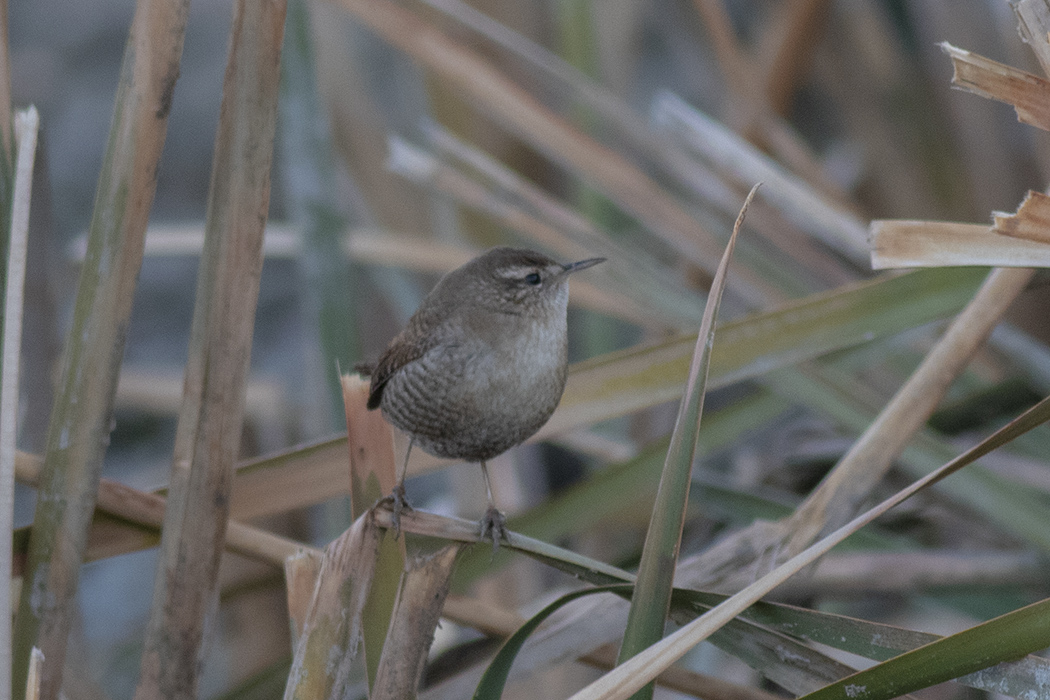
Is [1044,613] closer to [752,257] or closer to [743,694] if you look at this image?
[743,694]

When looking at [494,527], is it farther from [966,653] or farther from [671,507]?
[966,653]

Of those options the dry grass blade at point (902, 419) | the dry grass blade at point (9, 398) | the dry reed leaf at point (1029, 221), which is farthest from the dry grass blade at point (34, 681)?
the dry reed leaf at point (1029, 221)

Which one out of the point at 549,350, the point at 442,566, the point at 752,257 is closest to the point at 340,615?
the point at 442,566

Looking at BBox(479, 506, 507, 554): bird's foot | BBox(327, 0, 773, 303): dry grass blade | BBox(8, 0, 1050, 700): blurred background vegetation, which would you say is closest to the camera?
BBox(479, 506, 507, 554): bird's foot

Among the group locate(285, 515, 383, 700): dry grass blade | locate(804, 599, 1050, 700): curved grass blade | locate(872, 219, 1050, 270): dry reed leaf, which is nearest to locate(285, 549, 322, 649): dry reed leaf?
locate(285, 515, 383, 700): dry grass blade

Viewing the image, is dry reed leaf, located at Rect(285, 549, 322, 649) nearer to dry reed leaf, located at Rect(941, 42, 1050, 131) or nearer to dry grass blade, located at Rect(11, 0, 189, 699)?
dry grass blade, located at Rect(11, 0, 189, 699)

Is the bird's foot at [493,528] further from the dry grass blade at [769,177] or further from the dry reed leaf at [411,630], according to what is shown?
the dry grass blade at [769,177]

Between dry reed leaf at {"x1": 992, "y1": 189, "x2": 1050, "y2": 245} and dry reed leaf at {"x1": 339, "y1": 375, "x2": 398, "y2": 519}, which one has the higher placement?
dry reed leaf at {"x1": 992, "y1": 189, "x2": 1050, "y2": 245}
